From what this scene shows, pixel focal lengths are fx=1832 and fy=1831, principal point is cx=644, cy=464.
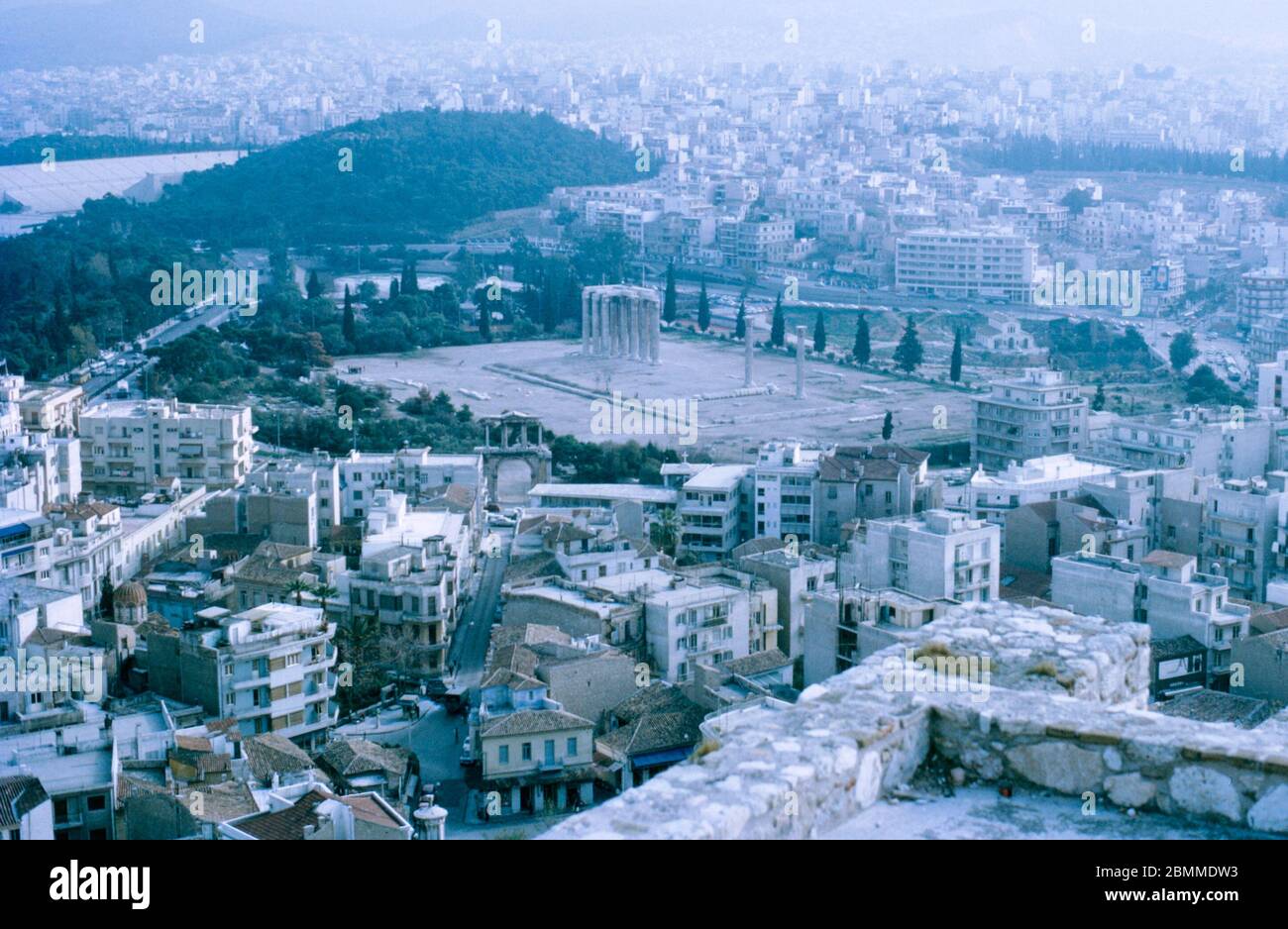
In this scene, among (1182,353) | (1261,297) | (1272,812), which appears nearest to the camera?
(1272,812)

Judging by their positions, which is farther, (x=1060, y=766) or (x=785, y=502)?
(x=785, y=502)

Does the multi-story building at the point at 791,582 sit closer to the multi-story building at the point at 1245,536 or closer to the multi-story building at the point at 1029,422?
the multi-story building at the point at 1245,536

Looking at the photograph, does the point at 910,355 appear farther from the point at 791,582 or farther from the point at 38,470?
the point at 791,582

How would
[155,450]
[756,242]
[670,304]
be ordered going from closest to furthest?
[155,450], [670,304], [756,242]

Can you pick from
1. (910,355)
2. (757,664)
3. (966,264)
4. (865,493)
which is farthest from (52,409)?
(966,264)

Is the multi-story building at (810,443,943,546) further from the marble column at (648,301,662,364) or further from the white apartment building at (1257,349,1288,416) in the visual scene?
the marble column at (648,301,662,364)

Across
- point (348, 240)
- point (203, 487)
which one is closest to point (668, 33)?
point (348, 240)

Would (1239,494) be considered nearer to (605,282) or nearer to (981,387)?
(981,387)
